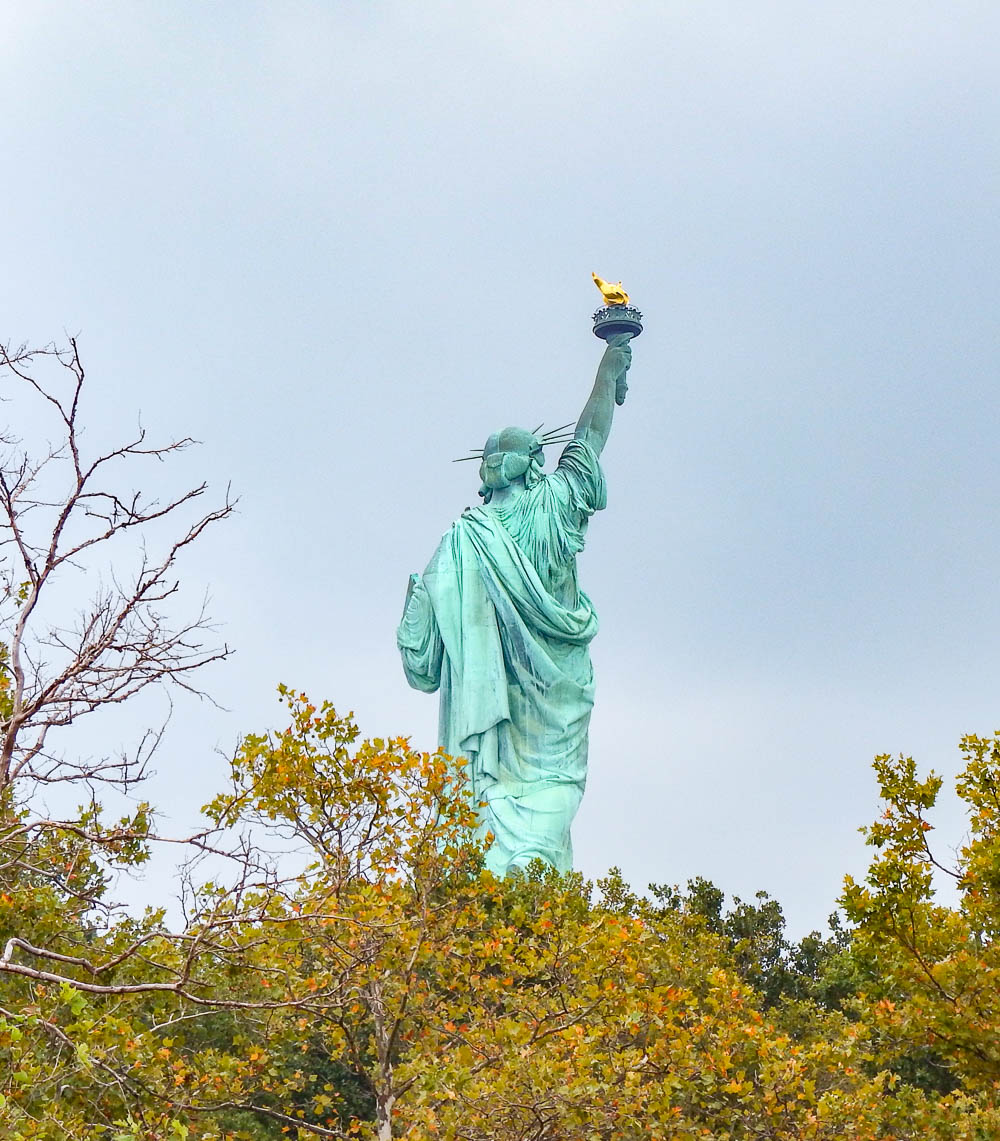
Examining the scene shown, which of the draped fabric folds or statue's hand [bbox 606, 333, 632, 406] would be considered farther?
statue's hand [bbox 606, 333, 632, 406]

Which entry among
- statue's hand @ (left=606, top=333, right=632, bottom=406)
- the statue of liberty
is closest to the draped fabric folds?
the statue of liberty

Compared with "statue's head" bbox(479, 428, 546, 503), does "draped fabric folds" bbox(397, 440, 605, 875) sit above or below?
below

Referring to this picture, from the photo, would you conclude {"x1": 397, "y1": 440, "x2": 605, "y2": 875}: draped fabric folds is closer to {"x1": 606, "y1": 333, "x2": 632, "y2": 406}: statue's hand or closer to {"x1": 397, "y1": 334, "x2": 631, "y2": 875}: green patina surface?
{"x1": 397, "y1": 334, "x2": 631, "y2": 875}: green patina surface

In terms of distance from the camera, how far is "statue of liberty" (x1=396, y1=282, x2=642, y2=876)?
76.3ft

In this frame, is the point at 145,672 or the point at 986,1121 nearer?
the point at 145,672

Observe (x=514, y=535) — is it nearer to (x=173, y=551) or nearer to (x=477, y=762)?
(x=477, y=762)

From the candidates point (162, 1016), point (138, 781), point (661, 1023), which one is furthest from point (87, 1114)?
point (138, 781)

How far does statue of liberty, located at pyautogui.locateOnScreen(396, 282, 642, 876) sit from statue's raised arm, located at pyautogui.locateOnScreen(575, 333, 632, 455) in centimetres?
4

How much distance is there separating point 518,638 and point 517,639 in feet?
0.06

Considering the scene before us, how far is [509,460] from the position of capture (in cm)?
2530

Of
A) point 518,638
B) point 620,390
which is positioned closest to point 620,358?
point 620,390

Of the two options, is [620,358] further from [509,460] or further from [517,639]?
[517,639]

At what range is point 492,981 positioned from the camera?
11695 millimetres

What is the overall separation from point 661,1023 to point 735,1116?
0.88 meters
